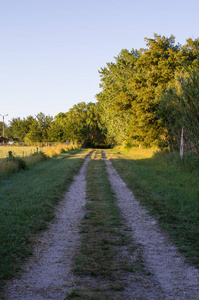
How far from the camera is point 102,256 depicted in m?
4.45

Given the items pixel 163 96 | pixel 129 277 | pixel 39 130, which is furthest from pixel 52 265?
pixel 39 130

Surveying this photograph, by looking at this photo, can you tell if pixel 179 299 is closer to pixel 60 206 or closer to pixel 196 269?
pixel 196 269

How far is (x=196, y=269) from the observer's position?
4.02 m

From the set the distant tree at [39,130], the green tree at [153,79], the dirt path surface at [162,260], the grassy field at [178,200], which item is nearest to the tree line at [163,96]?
the green tree at [153,79]

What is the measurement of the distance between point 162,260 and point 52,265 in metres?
1.70

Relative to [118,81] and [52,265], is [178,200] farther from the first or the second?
[118,81]

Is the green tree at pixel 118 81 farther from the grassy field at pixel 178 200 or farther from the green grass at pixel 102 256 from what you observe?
the green grass at pixel 102 256

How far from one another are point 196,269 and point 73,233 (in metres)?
2.51

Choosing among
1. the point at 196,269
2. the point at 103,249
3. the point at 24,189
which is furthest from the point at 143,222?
the point at 24,189

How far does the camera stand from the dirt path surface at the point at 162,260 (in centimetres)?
345

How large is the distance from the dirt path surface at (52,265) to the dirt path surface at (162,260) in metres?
1.07

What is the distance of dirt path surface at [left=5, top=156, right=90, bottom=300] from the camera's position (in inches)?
133

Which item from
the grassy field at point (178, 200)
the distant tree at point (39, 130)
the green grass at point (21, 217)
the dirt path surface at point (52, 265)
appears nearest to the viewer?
the dirt path surface at point (52, 265)

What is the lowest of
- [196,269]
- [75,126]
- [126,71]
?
[196,269]
